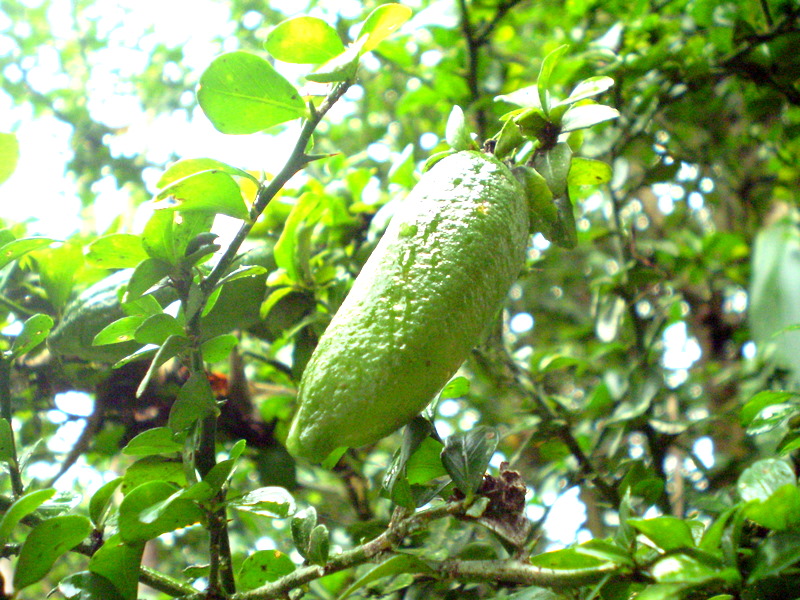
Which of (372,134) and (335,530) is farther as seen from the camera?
(372,134)

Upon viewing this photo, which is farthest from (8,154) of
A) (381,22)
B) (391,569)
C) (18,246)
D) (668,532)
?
(668,532)

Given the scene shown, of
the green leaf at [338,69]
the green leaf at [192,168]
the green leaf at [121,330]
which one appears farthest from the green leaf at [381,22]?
the green leaf at [121,330]

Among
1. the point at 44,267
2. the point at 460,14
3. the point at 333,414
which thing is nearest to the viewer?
the point at 333,414

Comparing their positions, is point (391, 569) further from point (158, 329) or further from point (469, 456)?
point (158, 329)

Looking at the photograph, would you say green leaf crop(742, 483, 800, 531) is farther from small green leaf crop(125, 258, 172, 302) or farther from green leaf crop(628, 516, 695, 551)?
small green leaf crop(125, 258, 172, 302)

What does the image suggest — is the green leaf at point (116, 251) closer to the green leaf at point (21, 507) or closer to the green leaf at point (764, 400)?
the green leaf at point (21, 507)

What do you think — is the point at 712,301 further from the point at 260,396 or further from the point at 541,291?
the point at 260,396

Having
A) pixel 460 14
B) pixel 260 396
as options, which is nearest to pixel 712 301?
pixel 460 14
